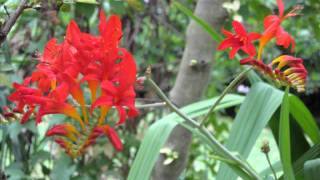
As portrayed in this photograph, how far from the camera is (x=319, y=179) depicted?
723mm

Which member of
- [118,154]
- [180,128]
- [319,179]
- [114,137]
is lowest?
[118,154]

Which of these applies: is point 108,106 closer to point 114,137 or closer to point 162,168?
point 114,137

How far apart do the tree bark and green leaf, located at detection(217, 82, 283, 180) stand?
23 centimetres

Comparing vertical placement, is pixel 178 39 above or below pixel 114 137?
below

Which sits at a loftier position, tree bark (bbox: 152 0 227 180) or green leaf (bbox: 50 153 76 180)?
tree bark (bbox: 152 0 227 180)

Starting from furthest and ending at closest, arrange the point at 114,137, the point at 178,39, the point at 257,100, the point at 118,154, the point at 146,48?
1. the point at 178,39
2. the point at 146,48
3. the point at 118,154
4. the point at 257,100
5. the point at 114,137

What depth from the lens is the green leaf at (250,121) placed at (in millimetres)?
797

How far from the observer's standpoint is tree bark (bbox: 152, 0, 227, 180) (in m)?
1.08

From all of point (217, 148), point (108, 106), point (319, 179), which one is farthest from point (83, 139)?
point (319, 179)

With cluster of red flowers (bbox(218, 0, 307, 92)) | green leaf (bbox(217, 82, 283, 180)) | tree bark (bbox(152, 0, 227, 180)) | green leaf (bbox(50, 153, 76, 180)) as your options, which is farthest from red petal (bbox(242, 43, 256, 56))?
green leaf (bbox(50, 153, 76, 180))

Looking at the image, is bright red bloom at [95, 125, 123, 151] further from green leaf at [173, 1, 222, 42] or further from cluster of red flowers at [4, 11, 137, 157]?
green leaf at [173, 1, 222, 42]

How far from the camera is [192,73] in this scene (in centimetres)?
109

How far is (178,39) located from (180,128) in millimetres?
839

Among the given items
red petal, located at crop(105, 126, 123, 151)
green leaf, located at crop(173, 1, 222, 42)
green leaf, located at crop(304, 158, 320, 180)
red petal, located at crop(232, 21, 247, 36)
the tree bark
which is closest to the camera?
red petal, located at crop(105, 126, 123, 151)
